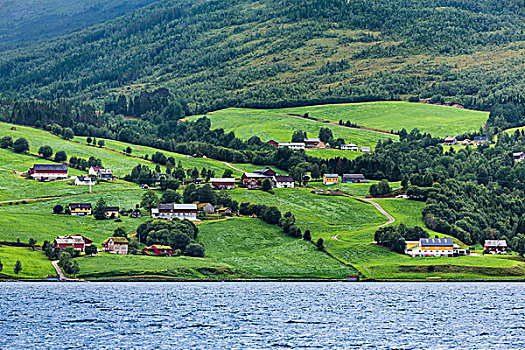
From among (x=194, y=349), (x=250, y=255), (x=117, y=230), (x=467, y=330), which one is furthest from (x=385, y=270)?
(x=194, y=349)

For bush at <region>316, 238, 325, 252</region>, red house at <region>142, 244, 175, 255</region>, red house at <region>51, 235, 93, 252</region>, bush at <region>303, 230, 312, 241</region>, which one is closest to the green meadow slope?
bush at <region>303, 230, 312, 241</region>

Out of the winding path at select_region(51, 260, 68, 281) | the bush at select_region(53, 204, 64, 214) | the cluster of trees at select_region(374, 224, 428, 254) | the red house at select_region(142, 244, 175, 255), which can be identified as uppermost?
the bush at select_region(53, 204, 64, 214)

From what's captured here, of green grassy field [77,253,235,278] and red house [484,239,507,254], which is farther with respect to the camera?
red house [484,239,507,254]

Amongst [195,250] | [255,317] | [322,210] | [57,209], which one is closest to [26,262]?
[195,250]

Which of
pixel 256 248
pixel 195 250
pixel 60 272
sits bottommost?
pixel 256 248

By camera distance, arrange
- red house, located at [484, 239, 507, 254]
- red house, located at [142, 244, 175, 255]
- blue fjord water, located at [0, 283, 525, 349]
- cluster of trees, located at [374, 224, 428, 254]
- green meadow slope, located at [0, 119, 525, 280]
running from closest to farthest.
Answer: blue fjord water, located at [0, 283, 525, 349], green meadow slope, located at [0, 119, 525, 280], red house, located at [142, 244, 175, 255], cluster of trees, located at [374, 224, 428, 254], red house, located at [484, 239, 507, 254]

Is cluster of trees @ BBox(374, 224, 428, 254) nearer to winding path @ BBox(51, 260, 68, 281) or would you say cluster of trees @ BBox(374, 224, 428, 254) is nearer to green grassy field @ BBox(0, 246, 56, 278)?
winding path @ BBox(51, 260, 68, 281)

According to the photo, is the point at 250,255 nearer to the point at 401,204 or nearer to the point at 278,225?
the point at 278,225

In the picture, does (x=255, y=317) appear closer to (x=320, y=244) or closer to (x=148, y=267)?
(x=148, y=267)
